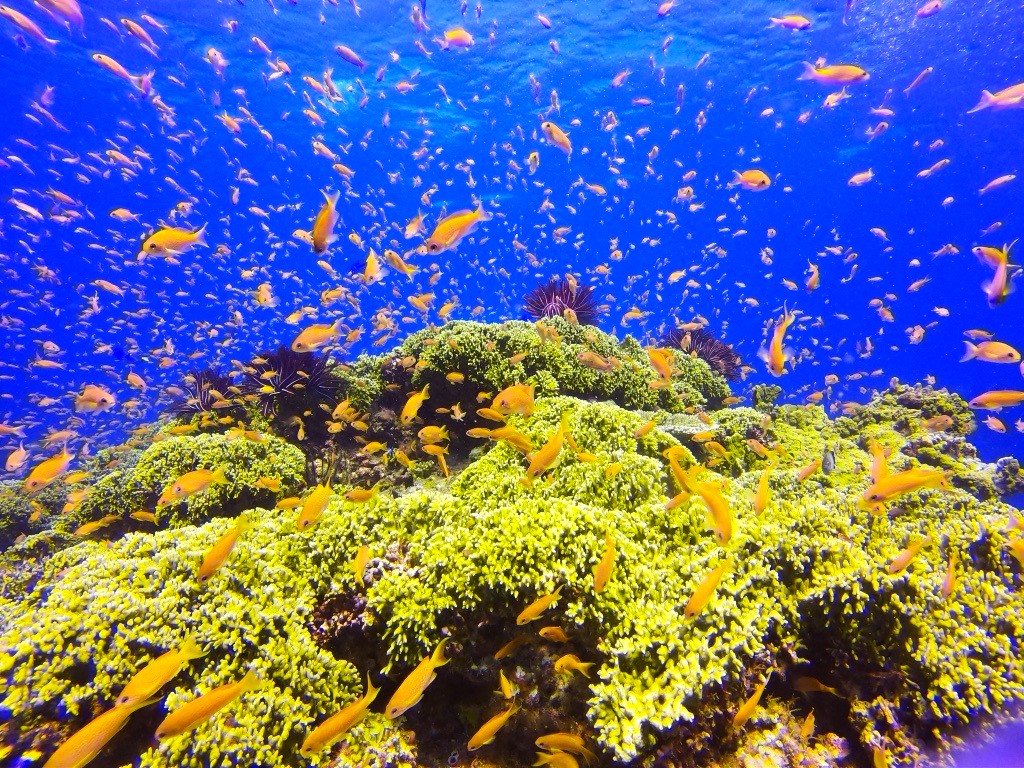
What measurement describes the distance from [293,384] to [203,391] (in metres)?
2.58

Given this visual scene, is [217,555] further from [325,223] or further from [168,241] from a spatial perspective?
[168,241]

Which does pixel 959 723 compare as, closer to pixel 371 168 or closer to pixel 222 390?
pixel 222 390

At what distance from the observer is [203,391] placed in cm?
890

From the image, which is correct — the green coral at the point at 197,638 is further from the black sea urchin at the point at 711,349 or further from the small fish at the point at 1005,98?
the small fish at the point at 1005,98

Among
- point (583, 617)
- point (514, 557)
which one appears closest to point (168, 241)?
point (514, 557)

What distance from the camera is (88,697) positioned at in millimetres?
2783

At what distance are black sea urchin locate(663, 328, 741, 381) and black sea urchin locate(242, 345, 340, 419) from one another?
8.31 metres

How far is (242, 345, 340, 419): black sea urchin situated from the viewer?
7859 mm

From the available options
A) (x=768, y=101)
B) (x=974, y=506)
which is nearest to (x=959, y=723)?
(x=974, y=506)

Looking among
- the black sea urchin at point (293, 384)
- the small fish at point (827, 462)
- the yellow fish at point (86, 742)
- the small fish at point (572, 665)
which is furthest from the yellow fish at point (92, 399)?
the small fish at point (827, 462)

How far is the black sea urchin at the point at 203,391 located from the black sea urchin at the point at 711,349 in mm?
10429

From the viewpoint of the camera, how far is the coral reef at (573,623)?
2.84m

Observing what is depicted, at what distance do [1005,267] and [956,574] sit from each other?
398cm

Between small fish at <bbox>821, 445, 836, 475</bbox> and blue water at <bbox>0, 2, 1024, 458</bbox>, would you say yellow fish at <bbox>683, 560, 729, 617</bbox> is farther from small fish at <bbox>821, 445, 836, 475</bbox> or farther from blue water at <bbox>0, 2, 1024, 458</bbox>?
blue water at <bbox>0, 2, 1024, 458</bbox>
